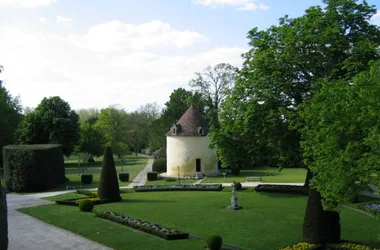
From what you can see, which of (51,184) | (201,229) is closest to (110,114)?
(51,184)

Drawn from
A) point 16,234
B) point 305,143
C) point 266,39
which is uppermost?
point 266,39

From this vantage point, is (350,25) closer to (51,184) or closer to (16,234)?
(16,234)

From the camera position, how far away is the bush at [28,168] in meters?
38.5

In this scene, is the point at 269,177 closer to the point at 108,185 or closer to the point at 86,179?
the point at 86,179

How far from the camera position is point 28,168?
3853 cm

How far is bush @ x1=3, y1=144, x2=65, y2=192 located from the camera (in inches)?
1516

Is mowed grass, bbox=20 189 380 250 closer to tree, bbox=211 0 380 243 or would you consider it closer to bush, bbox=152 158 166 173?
tree, bbox=211 0 380 243

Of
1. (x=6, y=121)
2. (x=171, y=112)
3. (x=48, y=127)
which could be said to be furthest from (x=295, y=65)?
(x=48, y=127)

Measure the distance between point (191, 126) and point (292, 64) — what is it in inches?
1139

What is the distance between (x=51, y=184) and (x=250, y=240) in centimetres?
2690

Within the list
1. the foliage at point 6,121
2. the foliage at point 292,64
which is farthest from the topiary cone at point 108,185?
the foliage at point 6,121

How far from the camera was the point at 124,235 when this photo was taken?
19375 mm

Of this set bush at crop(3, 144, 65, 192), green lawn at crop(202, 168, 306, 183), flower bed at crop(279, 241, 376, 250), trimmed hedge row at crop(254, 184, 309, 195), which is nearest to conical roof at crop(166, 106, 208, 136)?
green lawn at crop(202, 168, 306, 183)

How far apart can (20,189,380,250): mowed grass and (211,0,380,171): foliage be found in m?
3.93
